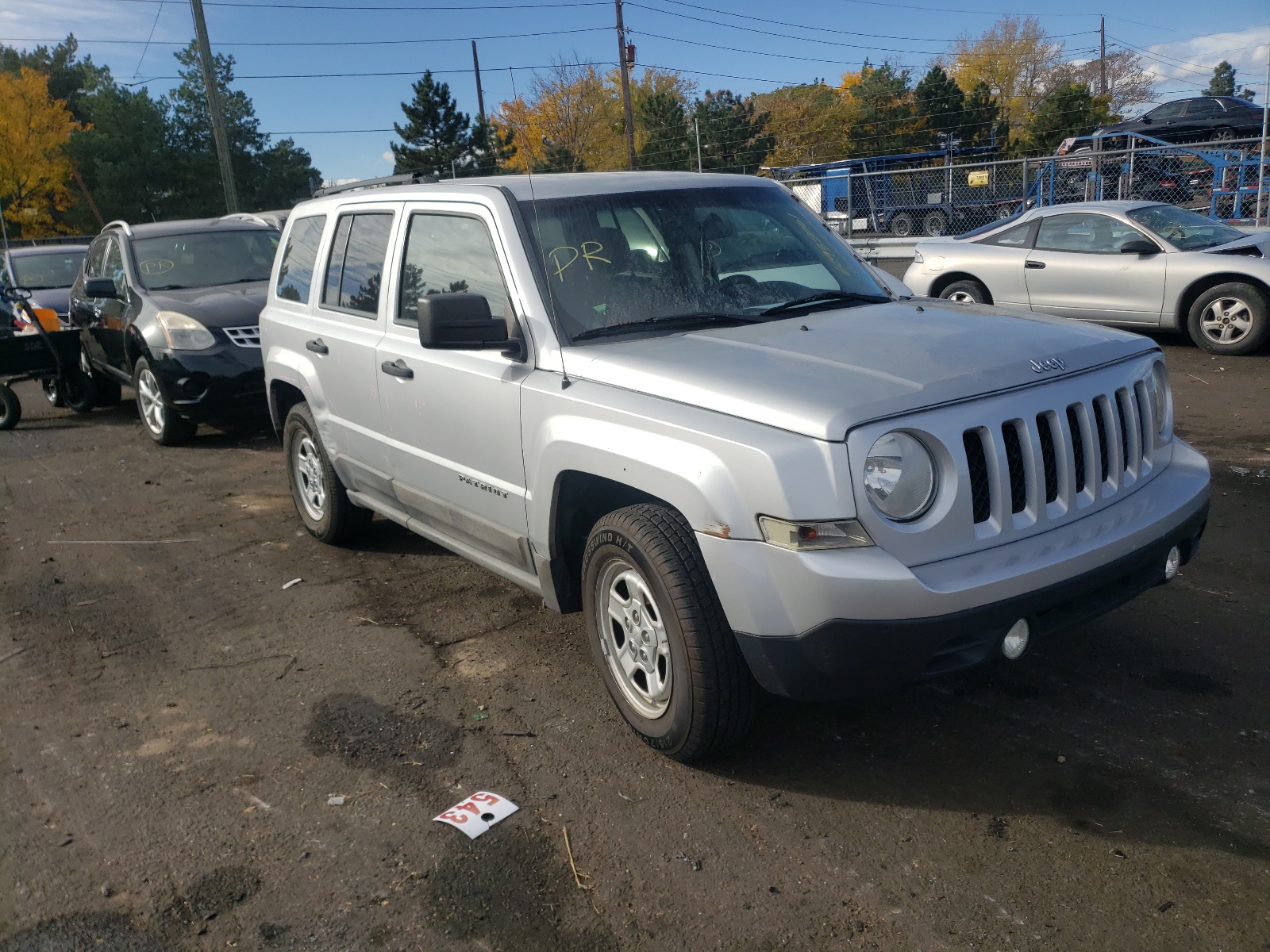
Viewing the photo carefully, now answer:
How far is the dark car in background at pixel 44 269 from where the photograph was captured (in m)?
15.9

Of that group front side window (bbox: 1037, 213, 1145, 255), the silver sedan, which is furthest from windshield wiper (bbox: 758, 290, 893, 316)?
front side window (bbox: 1037, 213, 1145, 255)

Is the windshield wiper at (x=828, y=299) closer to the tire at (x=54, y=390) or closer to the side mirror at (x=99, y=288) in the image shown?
the side mirror at (x=99, y=288)

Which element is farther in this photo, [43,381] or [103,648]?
[43,381]

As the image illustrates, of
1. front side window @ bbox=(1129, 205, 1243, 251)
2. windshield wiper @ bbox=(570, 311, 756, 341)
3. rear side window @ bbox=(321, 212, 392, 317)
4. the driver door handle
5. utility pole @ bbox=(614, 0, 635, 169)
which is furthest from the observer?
utility pole @ bbox=(614, 0, 635, 169)

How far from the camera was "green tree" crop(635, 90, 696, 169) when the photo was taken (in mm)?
54062

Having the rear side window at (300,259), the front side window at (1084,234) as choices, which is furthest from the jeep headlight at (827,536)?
the front side window at (1084,234)

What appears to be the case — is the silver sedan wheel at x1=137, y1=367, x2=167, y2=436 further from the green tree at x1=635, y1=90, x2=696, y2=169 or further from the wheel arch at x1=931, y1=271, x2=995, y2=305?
the green tree at x1=635, y1=90, x2=696, y2=169

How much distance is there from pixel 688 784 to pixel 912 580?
1.11m

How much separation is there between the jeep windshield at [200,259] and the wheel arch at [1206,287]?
30.0 feet

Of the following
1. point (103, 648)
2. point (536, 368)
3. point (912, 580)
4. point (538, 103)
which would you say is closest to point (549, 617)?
point (536, 368)

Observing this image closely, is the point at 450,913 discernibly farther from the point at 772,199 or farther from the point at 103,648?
the point at 772,199

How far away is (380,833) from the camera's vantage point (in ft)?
10.7

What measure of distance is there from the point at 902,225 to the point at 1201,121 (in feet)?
29.3

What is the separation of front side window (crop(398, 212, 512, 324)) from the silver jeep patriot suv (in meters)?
0.01
